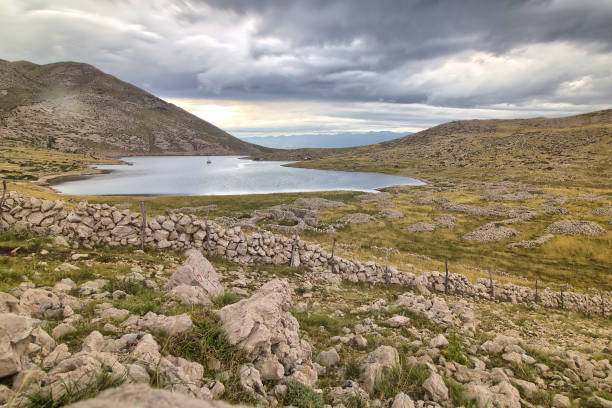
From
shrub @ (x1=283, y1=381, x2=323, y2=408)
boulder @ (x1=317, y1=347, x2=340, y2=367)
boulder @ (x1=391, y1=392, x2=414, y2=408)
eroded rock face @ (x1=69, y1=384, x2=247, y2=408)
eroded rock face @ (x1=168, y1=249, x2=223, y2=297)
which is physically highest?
eroded rock face @ (x1=69, y1=384, x2=247, y2=408)

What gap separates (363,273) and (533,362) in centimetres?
1261

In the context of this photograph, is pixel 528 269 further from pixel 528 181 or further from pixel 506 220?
pixel 528 181

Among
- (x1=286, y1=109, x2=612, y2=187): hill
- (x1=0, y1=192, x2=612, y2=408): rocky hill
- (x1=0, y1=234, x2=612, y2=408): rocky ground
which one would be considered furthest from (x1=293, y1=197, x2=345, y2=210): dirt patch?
(x1=286, y1=109, x2=612, y2=187): hill

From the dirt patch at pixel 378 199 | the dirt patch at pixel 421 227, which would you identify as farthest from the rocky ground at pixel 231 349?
the dirt patch at pixel 378 199

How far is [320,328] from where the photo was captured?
10.7m

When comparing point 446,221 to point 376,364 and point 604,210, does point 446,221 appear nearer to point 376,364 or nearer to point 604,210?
point 604,210

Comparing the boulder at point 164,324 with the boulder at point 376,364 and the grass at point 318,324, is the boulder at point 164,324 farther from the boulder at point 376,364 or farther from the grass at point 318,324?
the grass at point 318,324

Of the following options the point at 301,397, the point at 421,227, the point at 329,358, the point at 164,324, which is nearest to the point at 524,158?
the point at 421,227

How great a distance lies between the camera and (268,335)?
6.78 m

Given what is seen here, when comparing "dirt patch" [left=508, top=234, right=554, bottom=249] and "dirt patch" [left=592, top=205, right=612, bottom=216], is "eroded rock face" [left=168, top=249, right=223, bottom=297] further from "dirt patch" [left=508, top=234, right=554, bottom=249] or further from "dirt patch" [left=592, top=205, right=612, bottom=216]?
"dirt patch" [left=592, top=205, right=612, bottom=216]

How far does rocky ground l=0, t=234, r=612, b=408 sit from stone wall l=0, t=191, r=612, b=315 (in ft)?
10.3

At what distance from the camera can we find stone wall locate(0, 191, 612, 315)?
53.5 feet

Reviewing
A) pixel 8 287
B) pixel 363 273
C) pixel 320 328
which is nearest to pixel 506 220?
pixel 363 273

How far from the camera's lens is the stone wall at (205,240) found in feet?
53.5
